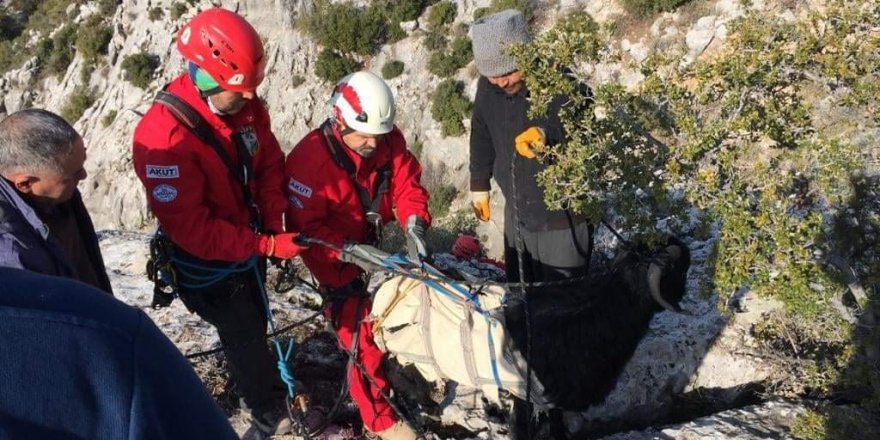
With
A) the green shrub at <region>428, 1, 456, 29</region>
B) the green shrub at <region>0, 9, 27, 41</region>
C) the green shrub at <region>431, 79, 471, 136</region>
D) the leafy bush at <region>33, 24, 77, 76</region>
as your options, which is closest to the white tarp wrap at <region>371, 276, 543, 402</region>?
the green shrub at <region>431, 79, 471, 136</region>

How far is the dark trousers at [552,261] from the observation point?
369 cm

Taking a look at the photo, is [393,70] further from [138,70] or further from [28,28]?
[28,28]

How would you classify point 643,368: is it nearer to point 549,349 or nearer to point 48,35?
point 549,349

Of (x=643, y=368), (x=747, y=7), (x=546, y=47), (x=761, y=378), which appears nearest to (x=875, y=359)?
(x=761, y=378)

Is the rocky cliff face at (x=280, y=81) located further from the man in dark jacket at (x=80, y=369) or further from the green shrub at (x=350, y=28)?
the man in dark jacket at (x=80, y=369)

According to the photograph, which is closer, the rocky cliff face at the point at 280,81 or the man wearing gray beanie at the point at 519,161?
the man wearing gray beanie at the point at 519,161

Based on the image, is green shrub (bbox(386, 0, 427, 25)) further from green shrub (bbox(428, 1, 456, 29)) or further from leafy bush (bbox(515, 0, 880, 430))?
leafy bush (bbox(515, 0, 880, 430))

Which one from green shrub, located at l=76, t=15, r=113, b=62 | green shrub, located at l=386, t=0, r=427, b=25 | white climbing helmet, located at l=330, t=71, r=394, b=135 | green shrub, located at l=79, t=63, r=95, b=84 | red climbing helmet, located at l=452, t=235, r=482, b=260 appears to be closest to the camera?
white climbing helmet, located at l=330, t=71, r=394, b=135

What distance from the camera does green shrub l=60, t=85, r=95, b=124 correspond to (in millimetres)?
24297

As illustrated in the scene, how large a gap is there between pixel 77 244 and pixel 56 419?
2253mm

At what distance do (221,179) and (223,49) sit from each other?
2.27 ft

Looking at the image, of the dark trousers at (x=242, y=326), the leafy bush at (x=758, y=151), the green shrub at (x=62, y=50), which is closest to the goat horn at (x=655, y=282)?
the leafy bush at (x=758, y=151)

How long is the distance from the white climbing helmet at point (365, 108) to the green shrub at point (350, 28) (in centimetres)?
1816

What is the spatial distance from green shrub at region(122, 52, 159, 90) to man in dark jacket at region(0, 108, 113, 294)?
23.6m
